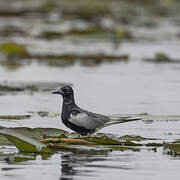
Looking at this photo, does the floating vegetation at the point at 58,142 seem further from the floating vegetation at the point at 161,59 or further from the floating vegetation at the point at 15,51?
the floating vegetation at the point at 15,51

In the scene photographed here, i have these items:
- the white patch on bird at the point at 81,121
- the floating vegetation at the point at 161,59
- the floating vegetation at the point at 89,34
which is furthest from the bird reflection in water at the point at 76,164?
the floating vegetation at the point at 89,34

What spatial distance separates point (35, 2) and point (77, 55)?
2542 centimetres

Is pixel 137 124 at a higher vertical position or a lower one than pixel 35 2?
lower

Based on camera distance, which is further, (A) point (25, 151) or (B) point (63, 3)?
(B) point (63, 3)

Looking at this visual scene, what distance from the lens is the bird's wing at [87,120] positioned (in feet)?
26.4

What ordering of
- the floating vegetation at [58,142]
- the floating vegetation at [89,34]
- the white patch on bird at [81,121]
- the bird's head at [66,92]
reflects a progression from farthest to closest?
the floating vegetation at [89,34] < the bird's head at [66,92] < the white patch on bird at [81,121] < the floating vegetation at [58,142]

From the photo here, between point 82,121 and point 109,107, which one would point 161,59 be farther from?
point 82,121

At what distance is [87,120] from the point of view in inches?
319

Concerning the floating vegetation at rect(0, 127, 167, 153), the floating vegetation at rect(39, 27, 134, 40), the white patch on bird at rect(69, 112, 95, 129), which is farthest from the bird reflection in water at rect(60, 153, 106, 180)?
the floating vegetation at rect(39, 27, 134, 40)

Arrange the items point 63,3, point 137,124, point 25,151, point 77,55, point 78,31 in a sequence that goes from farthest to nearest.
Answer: point 63,3
point 78,31
point 77,55
point 137,124
point 25,151

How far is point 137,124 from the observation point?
371 inches

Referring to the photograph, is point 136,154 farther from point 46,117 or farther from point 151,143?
point 46,117

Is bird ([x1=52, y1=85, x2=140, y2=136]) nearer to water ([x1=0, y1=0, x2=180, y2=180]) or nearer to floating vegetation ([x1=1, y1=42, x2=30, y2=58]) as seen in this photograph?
water ([x1=0, y1=0, x2=180, y2=180])

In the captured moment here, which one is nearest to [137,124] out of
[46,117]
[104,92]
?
[46,117]
